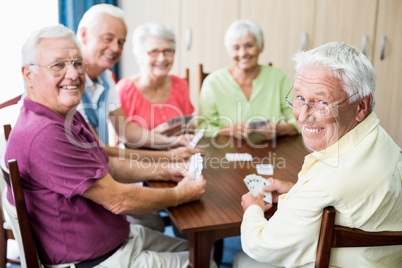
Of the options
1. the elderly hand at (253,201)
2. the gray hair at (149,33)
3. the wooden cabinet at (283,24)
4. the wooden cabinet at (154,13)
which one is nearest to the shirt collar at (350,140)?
the elderly hand at (253,201)

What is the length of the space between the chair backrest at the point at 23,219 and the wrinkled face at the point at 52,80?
37 cm

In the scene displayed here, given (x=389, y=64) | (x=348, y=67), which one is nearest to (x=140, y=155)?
(x=348, y=67)

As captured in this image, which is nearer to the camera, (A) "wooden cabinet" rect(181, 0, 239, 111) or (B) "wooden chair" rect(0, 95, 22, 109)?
(B) "wooden chair" rect(0, 95, 22, 109)

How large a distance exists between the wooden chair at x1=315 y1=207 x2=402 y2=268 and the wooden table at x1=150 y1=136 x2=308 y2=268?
1.50 ft

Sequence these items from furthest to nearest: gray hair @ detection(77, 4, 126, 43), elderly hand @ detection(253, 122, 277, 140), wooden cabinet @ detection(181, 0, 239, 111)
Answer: wooden cabinet @ detection(181, 0, 239, 111) → elderly hand @ detection(253, 122, 277, 140) → gray hair @ detection(77, 4, 126, 43)

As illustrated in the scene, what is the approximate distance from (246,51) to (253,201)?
1.54 metres

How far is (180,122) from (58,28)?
1057mm

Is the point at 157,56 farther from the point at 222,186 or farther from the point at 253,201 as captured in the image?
the point at 253,201

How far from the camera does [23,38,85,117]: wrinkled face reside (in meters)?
1.63

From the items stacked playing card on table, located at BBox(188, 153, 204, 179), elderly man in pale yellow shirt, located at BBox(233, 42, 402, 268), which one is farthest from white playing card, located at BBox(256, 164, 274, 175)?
elderly man in pale yellow shirt, located at BBox(233, 42, 402, 268)

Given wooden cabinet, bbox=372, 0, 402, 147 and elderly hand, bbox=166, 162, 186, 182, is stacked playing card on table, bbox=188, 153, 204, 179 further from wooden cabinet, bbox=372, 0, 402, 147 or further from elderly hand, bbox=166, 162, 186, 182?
wooden cabinet, bbox=372, 0, 402, 147

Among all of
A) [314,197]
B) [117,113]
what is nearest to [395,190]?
[314,197]

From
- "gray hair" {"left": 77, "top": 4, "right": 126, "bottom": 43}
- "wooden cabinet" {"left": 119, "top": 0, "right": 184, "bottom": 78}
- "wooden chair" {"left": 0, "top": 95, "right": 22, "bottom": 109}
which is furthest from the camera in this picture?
"wooden cabinet" {"left": 119, "top": 0, "right": 184, "bottom": 78}

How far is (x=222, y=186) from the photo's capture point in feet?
6.03
